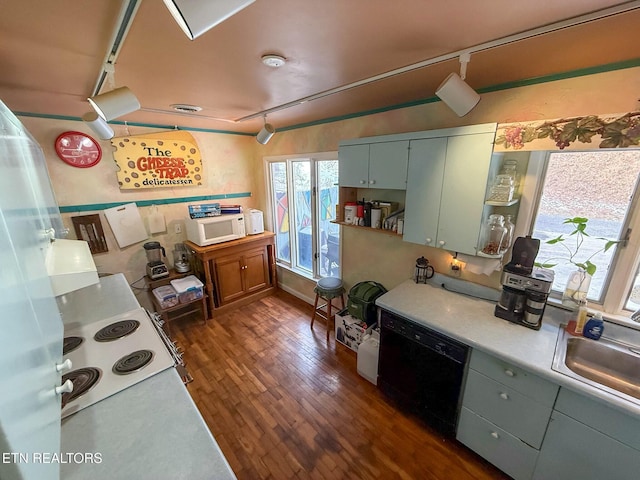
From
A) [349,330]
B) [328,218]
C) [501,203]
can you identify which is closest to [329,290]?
[349,330]

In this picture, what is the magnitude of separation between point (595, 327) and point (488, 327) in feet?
1.79

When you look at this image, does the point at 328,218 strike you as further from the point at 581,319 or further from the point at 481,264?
the point at 581,319

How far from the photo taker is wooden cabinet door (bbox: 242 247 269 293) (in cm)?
354

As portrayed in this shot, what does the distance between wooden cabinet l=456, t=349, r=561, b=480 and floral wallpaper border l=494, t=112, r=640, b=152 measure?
1.29 m

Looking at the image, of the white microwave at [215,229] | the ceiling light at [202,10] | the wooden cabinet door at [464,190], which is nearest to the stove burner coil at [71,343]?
the white microwave at [215,229]

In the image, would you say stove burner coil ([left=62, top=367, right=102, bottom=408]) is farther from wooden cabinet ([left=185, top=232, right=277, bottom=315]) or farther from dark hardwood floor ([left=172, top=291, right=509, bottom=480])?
wooden cabinet ([left=185, top=232, right=277, bottom=315])

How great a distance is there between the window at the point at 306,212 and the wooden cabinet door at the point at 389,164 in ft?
2.54

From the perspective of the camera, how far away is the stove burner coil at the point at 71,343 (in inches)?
58.4

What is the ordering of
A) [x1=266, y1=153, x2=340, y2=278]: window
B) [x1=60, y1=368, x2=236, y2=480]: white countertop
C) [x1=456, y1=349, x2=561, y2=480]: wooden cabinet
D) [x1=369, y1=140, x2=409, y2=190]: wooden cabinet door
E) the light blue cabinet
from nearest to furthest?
the light blue cabinet → [x1=60, y1=368, x2=236, y2=480]: white countertop → [x1=456, y1=349, x2=561, y2=480]: wooden cabinet → [x1=369, y1=140, x2=409, y2=190]: wooden cabinet door → [x1=266, y1=153, x2=340, y2=278]: window

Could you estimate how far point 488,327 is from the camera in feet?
5.44

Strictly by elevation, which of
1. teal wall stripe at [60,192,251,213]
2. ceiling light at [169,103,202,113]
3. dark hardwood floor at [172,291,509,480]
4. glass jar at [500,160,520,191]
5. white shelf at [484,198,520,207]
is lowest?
dark hardwood floor at [172,291,509,480]

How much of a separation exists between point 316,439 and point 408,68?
8.04ft

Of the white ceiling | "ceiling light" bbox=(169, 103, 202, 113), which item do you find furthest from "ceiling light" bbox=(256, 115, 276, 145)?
"ceiling light" bbox=(169, 103, 202, 113)

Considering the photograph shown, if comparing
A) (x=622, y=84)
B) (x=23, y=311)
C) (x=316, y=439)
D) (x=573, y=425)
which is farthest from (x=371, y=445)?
(x=622, y=84)
